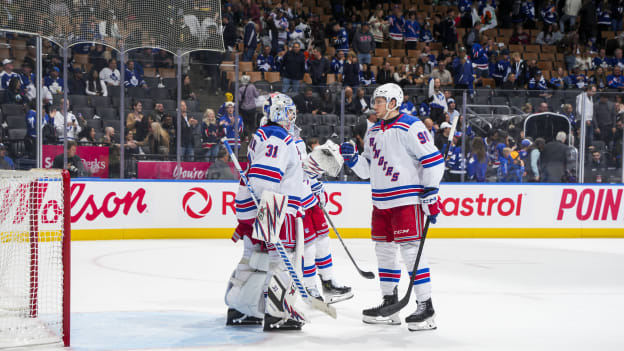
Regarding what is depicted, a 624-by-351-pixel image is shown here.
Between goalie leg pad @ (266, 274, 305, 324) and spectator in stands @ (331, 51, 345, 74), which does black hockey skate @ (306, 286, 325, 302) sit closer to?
goalie leg pad @ (266, 274, 305, 324)

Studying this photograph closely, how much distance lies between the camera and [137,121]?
28.0 feet

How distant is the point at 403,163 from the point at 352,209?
486 centimetres

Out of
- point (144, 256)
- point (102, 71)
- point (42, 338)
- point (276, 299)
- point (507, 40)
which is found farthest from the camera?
point (507, 40)

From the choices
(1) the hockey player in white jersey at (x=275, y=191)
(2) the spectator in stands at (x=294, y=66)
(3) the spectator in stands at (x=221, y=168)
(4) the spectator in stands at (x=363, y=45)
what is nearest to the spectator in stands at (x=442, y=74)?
(4) the spectator in stands at (x=363, y=45)

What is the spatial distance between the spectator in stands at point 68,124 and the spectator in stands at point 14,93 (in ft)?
1.45

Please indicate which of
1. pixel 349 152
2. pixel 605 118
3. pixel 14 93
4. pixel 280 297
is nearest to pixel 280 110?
pixel 349 152

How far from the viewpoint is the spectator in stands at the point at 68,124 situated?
8141 mm

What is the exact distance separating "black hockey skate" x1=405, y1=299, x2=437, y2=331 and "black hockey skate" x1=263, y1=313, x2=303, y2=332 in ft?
2.09

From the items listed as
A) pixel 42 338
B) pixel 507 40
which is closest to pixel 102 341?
pixel 42 338

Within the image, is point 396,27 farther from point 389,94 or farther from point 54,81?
point 389,94

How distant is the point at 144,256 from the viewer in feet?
23.8

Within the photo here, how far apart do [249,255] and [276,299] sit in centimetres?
30

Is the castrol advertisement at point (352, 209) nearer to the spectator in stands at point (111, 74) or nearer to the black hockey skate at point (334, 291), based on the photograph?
the spectator in stands at point (111, 74)

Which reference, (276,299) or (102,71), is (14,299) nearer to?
(276,299)
